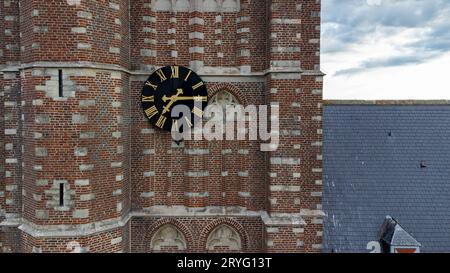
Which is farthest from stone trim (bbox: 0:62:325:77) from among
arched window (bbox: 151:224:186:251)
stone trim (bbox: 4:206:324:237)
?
arched window (bbox: 151:224:186:251)

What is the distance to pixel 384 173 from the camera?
12922 mm

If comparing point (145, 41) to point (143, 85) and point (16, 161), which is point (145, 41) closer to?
point (143, 85)

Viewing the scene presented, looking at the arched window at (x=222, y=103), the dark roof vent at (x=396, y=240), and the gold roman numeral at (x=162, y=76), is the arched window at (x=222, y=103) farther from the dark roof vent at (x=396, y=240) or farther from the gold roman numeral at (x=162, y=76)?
the dark roof vent at (x=396, y=240)

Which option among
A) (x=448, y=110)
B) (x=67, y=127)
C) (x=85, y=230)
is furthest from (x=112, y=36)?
(x=448, y=110)

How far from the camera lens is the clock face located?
10.6 meters

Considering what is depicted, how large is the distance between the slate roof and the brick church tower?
1.74 meters

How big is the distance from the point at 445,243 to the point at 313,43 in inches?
319

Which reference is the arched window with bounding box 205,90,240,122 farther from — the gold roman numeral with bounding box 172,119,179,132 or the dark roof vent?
the dark roof vent

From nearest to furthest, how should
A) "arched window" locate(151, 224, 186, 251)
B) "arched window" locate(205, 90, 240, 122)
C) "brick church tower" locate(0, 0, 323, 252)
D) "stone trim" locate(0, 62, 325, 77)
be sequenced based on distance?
"stone trim" locate(0, 62, 325, 77)
"brick church tower" locate(0, 0, 323, 252)
"arched window" locate(205, 90, 240, 122)
"arched window" locate(151, 224, 186, 251)

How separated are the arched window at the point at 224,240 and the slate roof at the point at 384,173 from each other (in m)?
3.04

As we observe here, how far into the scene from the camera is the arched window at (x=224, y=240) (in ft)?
36.7

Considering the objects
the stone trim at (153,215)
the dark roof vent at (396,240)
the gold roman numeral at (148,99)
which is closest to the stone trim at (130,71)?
the gold roman numeral at (148,99)

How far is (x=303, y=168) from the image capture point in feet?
36.3

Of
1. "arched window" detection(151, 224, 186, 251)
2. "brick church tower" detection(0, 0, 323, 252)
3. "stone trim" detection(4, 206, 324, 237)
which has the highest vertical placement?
"brick church tower" detection(0, 0, 323, 252)
